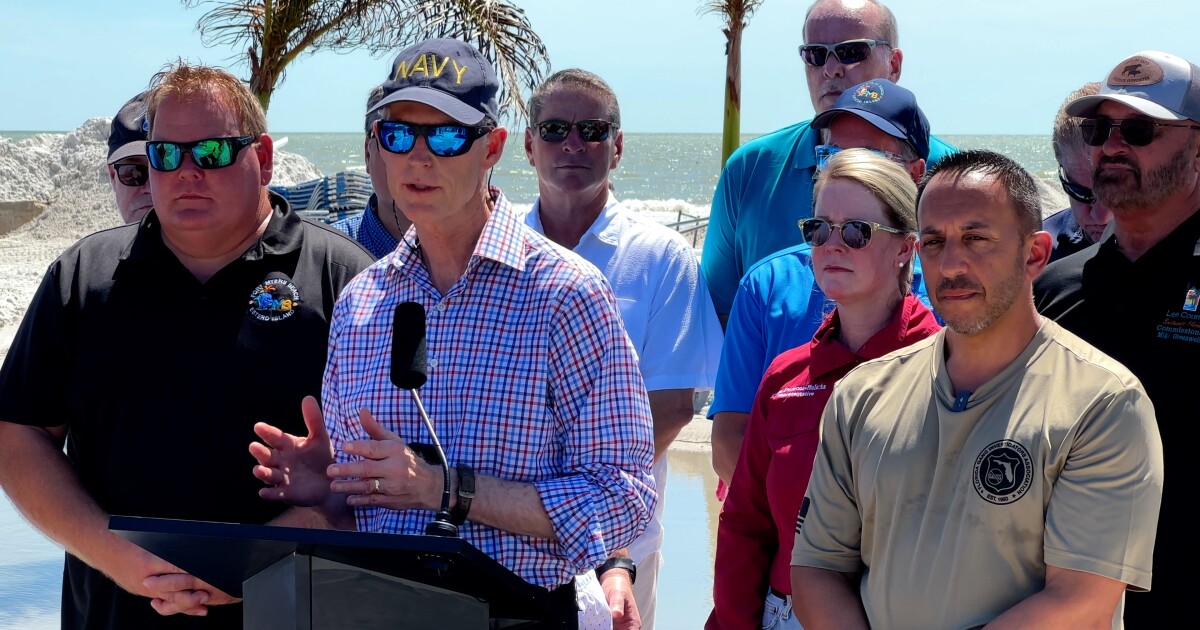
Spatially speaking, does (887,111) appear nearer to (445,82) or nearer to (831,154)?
(831,154)

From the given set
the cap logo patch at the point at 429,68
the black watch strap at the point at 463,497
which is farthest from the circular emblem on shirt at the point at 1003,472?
the cap logo patch at the point at 429,68

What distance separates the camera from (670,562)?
296 inches

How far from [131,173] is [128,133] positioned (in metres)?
0.17

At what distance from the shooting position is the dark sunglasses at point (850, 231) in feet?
11.3

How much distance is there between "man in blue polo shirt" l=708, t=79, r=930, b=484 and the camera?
3926 mm

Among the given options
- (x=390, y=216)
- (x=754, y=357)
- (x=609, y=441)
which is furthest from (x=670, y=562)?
(x=609, y=441)

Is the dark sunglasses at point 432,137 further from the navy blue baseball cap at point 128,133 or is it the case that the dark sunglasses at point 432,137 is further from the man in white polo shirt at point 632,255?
the navy blue baseball cap at point 128,133

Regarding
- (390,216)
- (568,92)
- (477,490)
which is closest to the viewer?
(477,490)

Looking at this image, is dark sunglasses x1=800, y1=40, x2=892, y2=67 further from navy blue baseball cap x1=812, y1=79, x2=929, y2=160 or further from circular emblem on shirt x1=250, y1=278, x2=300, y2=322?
circular emblem on shirt x1=250, y1=278, x2=300, y2=322

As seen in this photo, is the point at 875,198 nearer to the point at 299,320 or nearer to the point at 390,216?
the point at 299,320

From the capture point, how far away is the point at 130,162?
481cm

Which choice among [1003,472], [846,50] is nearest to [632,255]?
[846,50]

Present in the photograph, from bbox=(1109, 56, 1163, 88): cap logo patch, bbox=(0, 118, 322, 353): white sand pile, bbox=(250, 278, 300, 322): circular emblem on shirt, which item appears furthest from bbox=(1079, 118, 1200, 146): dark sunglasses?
bbox=(0, 118, 322, 353): white sand pile

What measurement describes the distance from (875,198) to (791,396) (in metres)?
0.64
